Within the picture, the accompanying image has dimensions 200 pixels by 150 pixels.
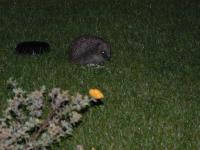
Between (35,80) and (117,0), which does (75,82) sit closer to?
(35,80)

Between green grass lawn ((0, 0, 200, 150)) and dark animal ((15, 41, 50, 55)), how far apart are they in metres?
0.19

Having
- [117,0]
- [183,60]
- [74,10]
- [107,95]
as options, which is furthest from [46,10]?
[107,95]

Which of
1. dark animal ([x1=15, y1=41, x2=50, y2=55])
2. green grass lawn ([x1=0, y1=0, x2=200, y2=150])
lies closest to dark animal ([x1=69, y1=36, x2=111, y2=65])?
green grass lawn ([x1=0, y1=0, x2=200, y2=150])

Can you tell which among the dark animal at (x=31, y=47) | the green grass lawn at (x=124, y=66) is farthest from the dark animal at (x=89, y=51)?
the dark animal at (x=31, y=47)

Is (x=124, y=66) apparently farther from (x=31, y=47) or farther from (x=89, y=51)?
(x=31, y=47)

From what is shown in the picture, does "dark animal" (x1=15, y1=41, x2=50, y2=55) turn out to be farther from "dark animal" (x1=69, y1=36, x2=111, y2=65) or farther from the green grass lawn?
"dark animal" (x1=69, y1=36, x2=111, y2=65)

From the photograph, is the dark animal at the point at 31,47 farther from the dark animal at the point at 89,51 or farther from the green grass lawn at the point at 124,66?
the dark animal at the point at 89,51

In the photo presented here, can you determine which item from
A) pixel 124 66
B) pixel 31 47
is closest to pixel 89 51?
pixel 124 66

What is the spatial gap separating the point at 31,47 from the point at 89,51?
146 cm

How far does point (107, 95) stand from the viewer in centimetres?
1055

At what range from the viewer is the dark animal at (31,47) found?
13.0 meters

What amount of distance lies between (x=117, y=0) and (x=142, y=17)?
2.61 meters

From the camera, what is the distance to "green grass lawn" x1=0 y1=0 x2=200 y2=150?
9031 millimetres

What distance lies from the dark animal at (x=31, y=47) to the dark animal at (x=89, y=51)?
2.45 feet
